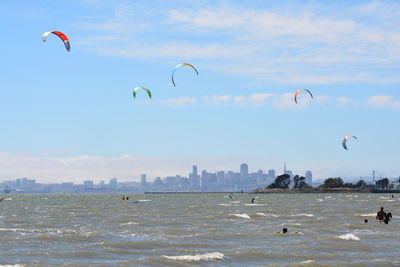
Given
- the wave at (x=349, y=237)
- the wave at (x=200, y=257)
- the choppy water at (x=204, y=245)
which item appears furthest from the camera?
the wave at (x=349, y=237)

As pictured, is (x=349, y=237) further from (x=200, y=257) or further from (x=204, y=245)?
(x=200, y=257)

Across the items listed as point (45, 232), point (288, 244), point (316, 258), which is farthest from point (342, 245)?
point (45, 232)

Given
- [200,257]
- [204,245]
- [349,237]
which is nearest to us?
[200,257]

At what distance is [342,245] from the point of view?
33000 mm

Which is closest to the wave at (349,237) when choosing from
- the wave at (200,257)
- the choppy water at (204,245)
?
the choppy water at (204,245)

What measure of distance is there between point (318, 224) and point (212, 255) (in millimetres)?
20180

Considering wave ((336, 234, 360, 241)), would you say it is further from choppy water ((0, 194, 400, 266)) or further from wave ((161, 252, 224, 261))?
wave ((161, 252, 224, 261))

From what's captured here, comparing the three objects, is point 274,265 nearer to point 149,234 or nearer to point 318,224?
point 149,234

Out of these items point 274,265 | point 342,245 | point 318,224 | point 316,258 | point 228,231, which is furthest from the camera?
point 318,224

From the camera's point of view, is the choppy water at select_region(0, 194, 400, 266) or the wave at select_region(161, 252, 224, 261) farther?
the wave at select_region(161, 252, 224, 261)

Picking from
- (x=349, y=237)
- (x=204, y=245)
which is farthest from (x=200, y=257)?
(x=349, y=237)

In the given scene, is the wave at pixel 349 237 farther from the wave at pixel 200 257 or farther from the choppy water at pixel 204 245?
the wave at pixel 200 257

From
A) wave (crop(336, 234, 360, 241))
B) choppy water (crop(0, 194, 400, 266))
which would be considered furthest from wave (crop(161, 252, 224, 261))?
wave (crop(336, 234, 360, 241))

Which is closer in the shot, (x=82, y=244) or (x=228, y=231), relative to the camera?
(x=82, y=244)
